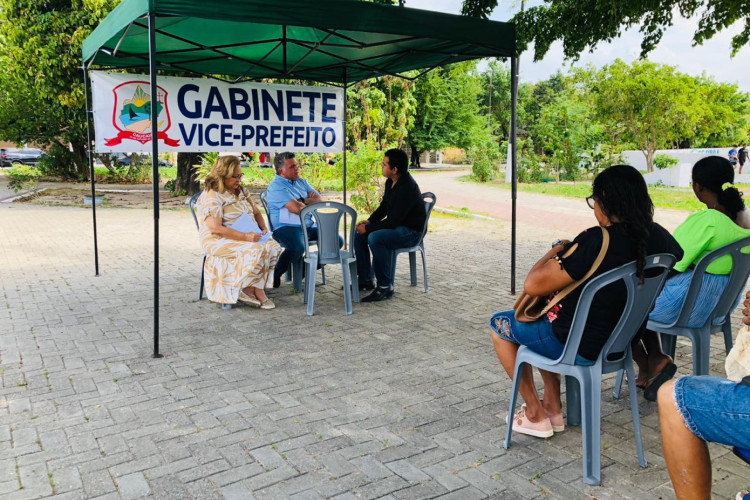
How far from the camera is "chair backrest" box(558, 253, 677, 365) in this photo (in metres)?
2.72

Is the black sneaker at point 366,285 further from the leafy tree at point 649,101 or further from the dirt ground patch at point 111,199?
the leafy tree at point 649,101

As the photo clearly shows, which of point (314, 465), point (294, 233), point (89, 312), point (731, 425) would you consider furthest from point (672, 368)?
point (89, 312)

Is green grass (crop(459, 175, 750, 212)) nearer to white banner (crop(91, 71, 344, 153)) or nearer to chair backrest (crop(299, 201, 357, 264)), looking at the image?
white banner (crop(91, 71, 344, 153))

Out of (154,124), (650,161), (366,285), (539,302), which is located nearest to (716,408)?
(539,302)

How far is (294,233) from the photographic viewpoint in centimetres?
645

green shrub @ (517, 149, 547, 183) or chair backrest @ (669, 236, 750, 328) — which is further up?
green shrub @ (517, 149, 547, 183)

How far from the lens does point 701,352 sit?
11.8ft

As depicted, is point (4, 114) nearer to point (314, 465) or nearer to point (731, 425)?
point (314, 465)

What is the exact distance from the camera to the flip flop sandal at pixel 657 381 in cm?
378

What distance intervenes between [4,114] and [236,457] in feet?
75.3

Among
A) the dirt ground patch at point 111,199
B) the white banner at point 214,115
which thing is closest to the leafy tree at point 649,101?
the dirt ground patch at point 111,199

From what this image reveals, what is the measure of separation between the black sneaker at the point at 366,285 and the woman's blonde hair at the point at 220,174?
71.7 inches

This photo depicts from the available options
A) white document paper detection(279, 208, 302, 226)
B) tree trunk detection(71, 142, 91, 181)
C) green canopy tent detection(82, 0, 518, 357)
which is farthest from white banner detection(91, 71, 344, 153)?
tree trunk detection(71, 142, 91, 181)

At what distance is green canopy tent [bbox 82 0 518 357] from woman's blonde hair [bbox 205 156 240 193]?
3.61 feet
